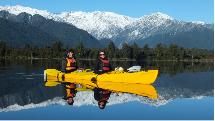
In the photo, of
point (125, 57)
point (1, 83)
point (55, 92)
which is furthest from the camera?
point (125, 57)

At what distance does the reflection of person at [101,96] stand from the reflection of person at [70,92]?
1.45 meters

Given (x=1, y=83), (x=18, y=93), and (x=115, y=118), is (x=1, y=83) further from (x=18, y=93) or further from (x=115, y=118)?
(x=115, y=118)

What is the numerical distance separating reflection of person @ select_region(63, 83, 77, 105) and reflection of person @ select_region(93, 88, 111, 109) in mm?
1446

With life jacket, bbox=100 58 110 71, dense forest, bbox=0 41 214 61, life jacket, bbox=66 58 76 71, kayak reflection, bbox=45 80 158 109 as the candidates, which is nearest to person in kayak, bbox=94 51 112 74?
life jacket, bbox=100 58 110 71

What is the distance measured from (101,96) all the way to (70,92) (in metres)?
3.91

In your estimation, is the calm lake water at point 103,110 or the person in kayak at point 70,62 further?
the person in kayak at point 70,62

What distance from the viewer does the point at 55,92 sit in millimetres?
32031

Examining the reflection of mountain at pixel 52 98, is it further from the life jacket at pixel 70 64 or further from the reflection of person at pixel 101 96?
the life jacket at pixel 70 64

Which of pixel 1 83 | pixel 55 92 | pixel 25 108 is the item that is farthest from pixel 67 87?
pixel 25 108

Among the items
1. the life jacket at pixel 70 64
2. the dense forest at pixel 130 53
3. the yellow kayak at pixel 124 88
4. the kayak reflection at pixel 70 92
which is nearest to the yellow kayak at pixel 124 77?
the yellow kayak at pixel 124 88

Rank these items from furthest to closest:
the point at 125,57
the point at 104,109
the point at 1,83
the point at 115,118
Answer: the point at 125,57
the point at 1,83
the point at 104,109
the point at 115,118

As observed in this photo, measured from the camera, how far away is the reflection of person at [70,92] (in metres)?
27.1

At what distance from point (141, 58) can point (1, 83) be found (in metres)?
113

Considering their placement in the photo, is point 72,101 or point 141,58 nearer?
point 72,101
